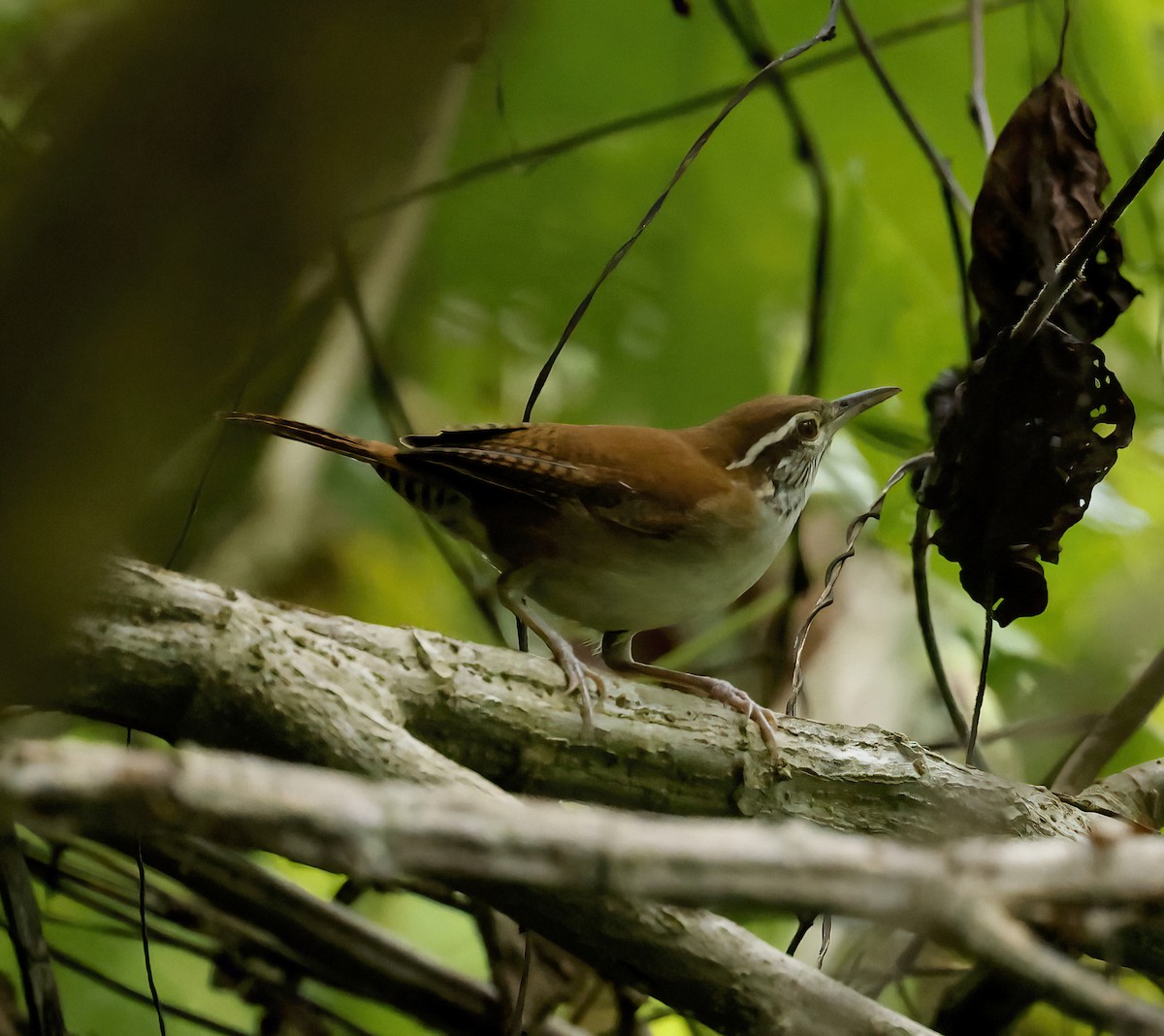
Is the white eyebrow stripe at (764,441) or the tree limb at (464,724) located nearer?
the tree limb at (464,724)

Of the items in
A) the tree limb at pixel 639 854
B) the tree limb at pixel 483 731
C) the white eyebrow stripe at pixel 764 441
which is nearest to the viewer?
the tree limb at pixel 639 854

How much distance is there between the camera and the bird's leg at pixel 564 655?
203 cm

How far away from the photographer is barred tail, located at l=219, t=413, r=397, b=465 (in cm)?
234

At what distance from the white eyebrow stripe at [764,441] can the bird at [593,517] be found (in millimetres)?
145

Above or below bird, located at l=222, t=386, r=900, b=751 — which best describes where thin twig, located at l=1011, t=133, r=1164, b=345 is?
above

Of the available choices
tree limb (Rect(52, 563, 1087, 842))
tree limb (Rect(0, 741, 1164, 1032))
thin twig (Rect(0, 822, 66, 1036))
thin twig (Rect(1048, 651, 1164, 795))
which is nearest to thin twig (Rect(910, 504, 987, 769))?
thin twig (Rect(1048, 651, 1164, 795))

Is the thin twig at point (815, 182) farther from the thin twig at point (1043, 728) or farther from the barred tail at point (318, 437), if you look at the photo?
the barred tail at point (318, 437)

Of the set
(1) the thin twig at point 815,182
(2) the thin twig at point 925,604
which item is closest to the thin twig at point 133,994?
(2) the thin twig at point 925,604

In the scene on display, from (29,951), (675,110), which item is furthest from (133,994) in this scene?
(675,110)

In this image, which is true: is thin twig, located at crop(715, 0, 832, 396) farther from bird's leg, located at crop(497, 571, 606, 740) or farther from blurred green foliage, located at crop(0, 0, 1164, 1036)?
bird's leg, located at crop(497, 571, 606, 740)

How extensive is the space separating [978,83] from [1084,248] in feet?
3.84

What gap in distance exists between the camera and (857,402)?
3.06 metres

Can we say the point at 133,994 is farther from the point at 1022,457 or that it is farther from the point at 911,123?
the point at 911,123

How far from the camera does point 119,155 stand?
609 mm
